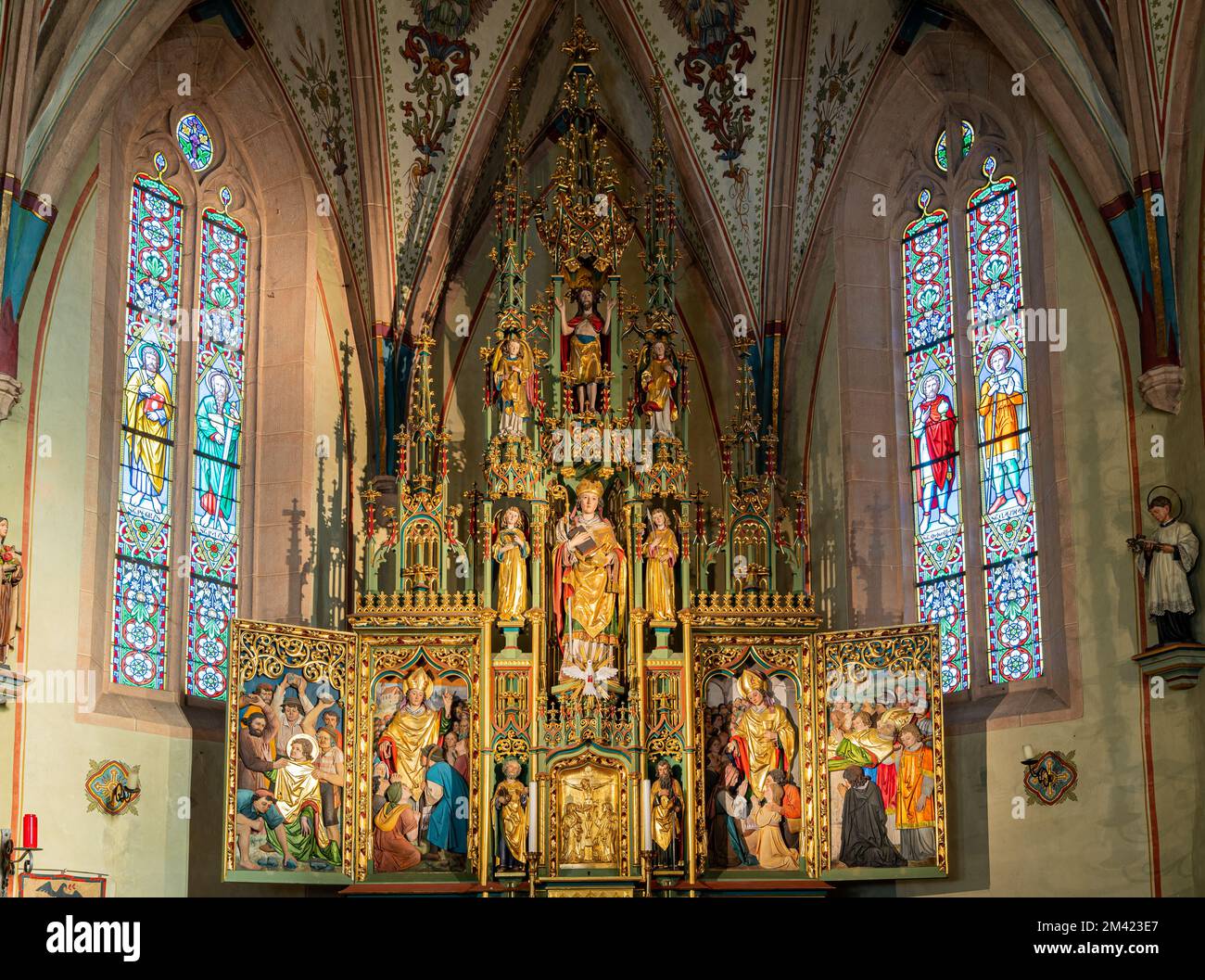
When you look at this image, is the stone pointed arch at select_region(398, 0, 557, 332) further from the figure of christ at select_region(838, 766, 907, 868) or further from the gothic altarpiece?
the figure of christ at select_region(838, 766, 907, 868)

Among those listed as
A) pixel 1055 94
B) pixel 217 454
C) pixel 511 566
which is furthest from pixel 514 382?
pixel 1055 94

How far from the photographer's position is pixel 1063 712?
15570 mm

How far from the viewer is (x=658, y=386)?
16.8 meters

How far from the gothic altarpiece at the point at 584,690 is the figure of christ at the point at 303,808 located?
0.02m

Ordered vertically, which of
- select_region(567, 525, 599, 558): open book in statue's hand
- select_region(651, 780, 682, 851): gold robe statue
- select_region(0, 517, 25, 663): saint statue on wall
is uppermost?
select_region(567, 525, 599, 558): open book in statue's hand

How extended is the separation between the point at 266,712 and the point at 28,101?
5433mm

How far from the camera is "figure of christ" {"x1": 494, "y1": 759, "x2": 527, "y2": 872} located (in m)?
15.4

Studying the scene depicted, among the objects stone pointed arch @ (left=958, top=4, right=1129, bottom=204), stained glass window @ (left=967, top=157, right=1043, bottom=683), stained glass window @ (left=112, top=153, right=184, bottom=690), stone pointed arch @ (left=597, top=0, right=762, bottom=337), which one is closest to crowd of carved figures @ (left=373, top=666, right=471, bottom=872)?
stained glass window @ (left=112, top=153, right=184, bottom=690)

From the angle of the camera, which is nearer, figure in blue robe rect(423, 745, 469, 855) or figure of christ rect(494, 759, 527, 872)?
figure of christ rect(494, 759, 527, 872)

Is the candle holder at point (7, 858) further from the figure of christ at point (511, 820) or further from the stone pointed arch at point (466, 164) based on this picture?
the stone pointed arch at point (466, 164)

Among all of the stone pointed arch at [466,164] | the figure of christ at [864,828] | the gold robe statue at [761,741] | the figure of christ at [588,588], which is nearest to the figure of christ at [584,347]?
the figure of christ at [588,588]

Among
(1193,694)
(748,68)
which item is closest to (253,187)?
(748,68)

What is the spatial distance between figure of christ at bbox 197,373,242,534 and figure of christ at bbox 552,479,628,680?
3.51 m
